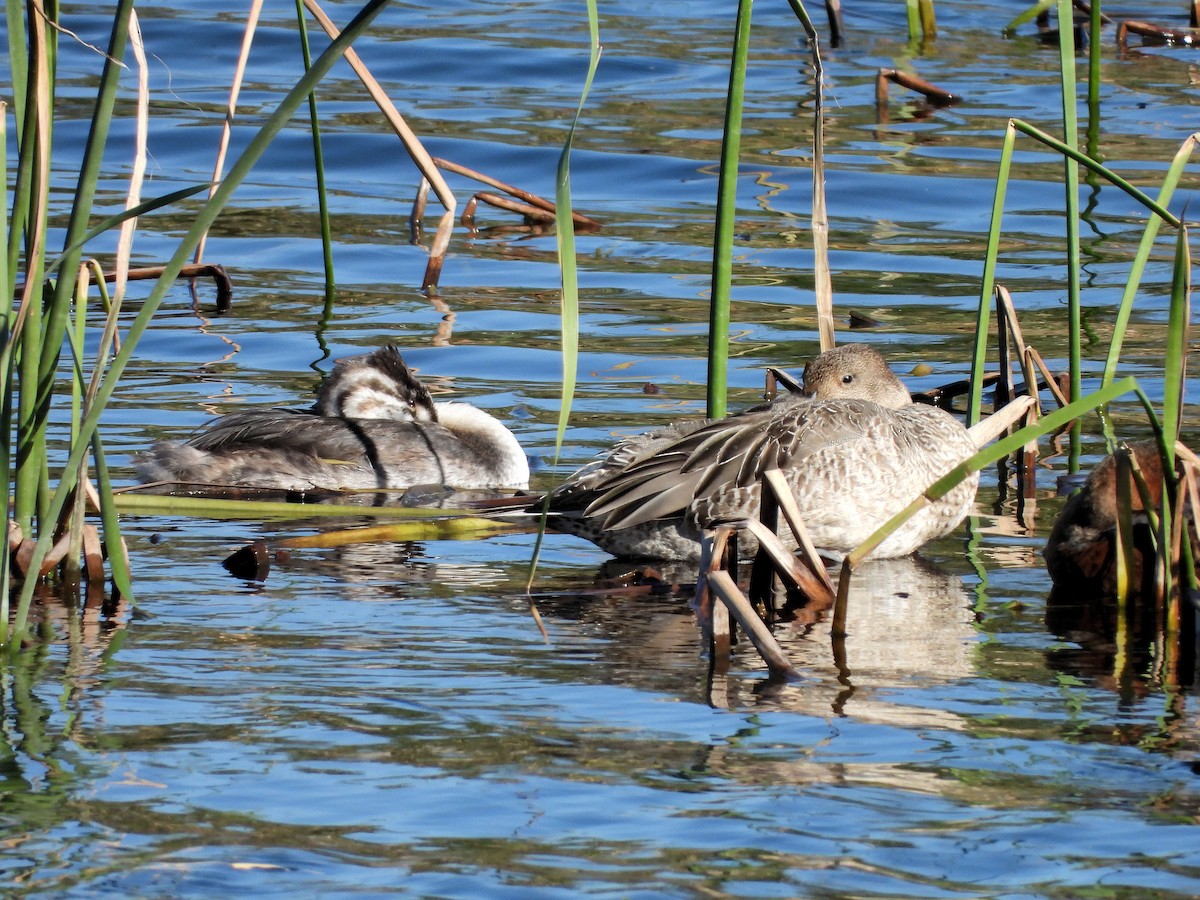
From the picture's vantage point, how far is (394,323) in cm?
1190

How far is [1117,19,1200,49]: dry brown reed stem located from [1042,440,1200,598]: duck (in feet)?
42.0

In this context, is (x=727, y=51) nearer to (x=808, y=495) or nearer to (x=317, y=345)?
(x=317, y=345)

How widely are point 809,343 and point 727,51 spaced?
10.1m

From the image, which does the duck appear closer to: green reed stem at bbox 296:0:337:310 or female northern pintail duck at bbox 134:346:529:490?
female northern pintail duck at bbox 134:346:529:490

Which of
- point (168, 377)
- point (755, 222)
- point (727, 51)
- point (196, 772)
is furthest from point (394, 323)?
point (727, 51)

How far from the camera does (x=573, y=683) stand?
555 centimetres

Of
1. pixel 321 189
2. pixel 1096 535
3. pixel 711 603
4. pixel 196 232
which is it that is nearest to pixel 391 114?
pixel 321 189

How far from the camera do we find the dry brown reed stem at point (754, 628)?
555 cm

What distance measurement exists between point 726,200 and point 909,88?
437 inches

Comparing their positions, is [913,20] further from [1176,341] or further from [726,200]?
[1176,341]

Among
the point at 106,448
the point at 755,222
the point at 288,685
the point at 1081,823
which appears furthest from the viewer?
the point at 755,222

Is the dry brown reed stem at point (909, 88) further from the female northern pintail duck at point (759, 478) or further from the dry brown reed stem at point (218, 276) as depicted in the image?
the female northern pintail duck at point (759, 478)

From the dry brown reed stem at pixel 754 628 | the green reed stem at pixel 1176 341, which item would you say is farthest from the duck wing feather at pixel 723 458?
the green reed stem at pixel 1176 341

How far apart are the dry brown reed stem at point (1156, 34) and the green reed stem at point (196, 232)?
15.2m
